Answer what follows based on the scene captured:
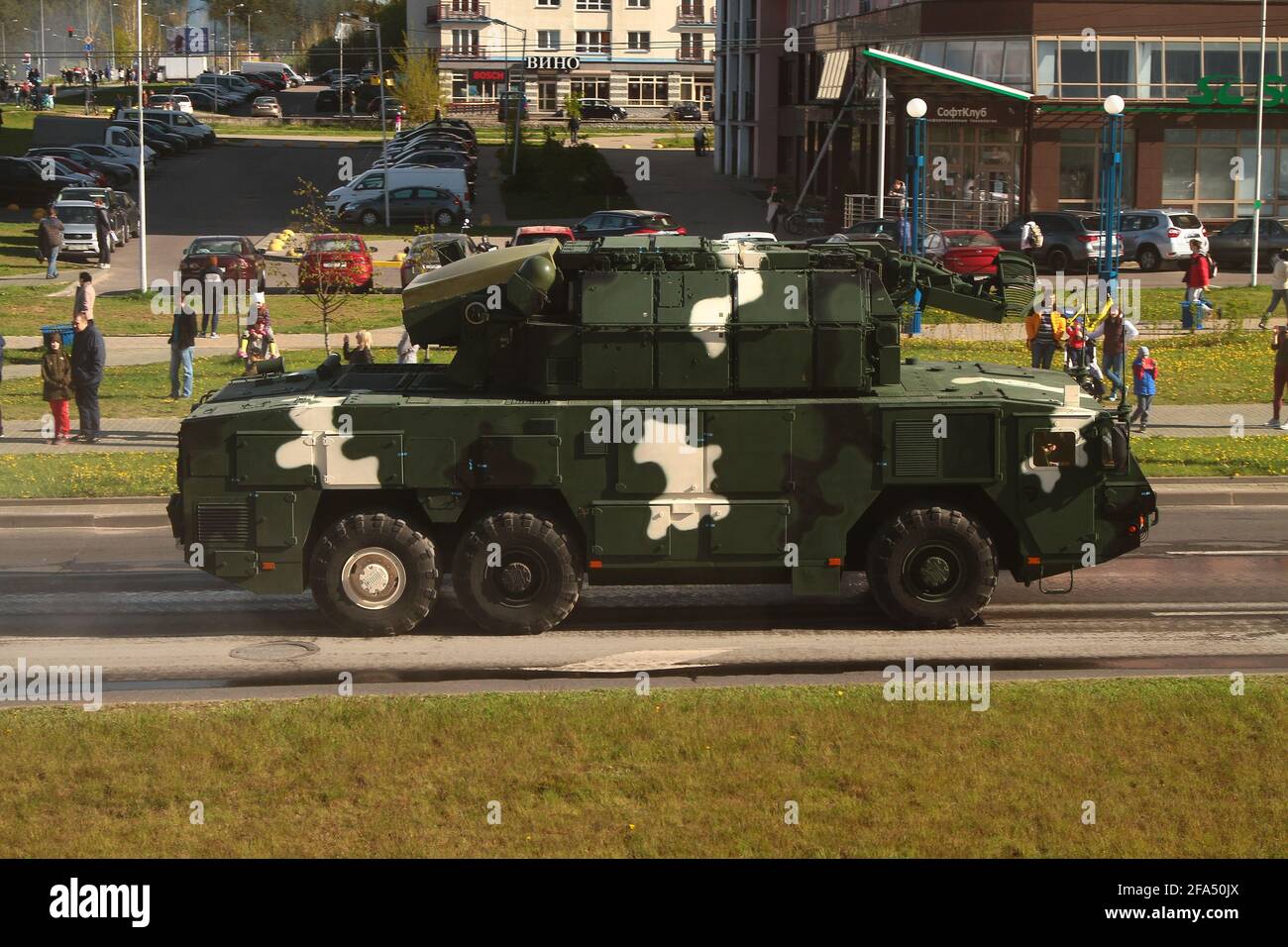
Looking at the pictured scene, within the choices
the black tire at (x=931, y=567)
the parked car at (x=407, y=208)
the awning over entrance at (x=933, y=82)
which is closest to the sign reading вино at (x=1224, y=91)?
the awning over entrance at (x=933, y=82)

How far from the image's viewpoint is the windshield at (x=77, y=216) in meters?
45.5

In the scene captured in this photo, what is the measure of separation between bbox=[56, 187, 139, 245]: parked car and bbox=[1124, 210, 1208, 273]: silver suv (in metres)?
27.5

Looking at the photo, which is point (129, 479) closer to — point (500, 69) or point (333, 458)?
point (333, 458)

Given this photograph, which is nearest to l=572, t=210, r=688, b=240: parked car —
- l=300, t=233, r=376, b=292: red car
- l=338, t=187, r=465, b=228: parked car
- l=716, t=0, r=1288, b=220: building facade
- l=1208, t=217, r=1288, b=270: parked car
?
l=716, t=0, r=1288, b=220: building facade

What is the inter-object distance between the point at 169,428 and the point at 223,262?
48.7 feet

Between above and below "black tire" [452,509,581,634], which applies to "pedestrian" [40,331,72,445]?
above

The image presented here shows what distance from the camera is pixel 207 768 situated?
410 inches

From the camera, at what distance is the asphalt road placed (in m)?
12.9

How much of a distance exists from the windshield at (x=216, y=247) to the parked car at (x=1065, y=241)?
18.5 meters

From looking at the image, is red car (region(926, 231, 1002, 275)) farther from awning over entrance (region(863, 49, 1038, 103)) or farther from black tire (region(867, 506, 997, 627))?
black tire (region(867, 506, 997, 627))

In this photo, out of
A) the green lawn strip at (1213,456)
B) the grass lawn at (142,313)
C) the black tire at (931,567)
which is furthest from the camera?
the grass lawn at (142,313)

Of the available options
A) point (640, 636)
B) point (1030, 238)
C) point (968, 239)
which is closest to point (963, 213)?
point (1030, 238)

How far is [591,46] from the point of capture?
101 m

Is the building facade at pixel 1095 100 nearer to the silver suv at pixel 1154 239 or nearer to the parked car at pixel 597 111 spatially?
the silver suv at pixel 1154 239
